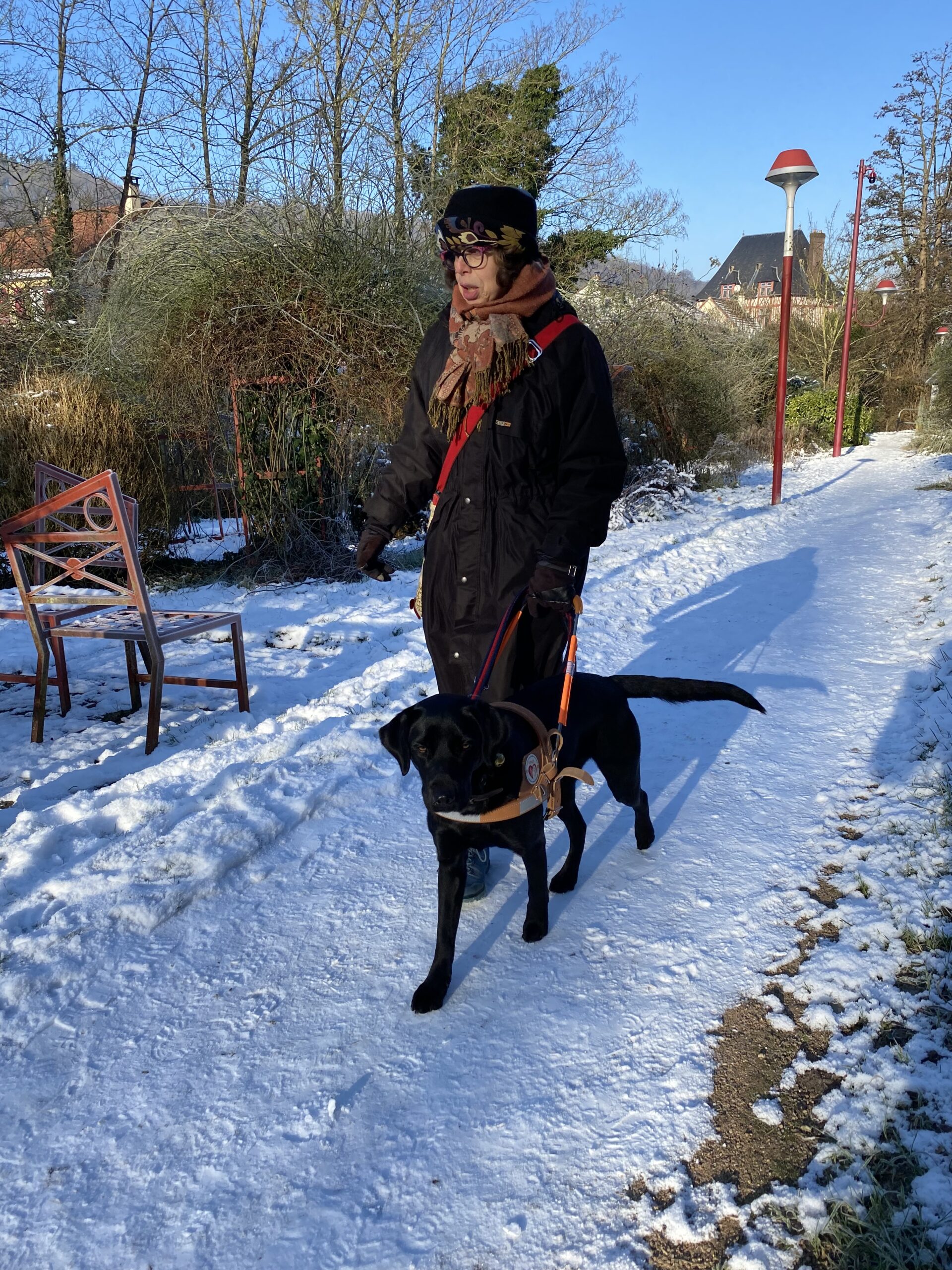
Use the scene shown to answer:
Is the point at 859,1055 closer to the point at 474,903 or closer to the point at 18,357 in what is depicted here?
the point at 474,903

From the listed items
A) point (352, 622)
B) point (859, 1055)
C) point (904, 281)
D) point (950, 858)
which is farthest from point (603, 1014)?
point (904, 281)

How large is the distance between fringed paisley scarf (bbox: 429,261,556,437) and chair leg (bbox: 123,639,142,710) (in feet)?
8.81

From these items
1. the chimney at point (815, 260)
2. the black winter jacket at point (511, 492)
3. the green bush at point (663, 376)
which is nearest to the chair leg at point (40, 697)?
the black winter jacket at point (511, 492)

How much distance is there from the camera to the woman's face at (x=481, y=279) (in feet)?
8.46

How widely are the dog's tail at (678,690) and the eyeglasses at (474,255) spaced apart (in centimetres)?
142

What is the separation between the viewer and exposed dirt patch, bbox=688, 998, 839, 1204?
1720 mm

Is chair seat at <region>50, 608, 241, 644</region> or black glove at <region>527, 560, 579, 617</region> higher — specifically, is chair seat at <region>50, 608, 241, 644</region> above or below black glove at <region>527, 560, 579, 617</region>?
below

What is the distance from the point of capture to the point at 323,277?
305 inches

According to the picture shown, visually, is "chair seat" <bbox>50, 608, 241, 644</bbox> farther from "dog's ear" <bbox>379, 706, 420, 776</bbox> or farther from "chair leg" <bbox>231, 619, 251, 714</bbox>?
"dog's ear" <bbox>379, 706, 420, 776</bbox>

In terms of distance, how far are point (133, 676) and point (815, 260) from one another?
108 ft

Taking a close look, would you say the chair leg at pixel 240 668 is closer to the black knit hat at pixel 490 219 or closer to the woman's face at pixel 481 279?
the woman's face at pixel 481 279

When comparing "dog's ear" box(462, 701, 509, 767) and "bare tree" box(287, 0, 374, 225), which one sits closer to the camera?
"dog's ear" box(462, 701, 509, 767)

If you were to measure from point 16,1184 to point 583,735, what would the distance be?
6.00 feet

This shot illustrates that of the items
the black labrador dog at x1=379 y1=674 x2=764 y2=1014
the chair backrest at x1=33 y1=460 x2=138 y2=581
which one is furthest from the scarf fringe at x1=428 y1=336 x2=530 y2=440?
the chair backrest at x1=33 y1=460 x2=138 y2=581
